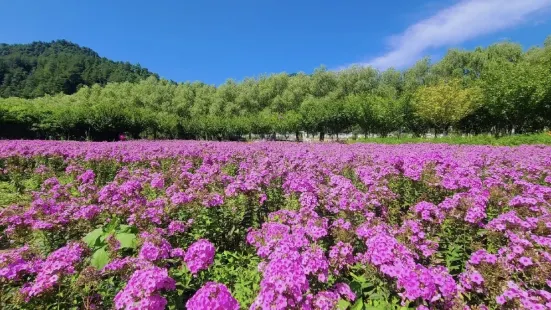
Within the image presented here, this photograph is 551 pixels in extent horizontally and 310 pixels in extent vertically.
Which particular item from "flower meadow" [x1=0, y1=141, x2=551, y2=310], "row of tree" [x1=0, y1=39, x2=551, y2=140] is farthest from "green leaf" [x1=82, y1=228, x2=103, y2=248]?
"row of tree" [x1=0, y1=39, x2=551, y2=140]

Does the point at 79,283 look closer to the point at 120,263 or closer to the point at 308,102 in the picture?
the point at 120,263

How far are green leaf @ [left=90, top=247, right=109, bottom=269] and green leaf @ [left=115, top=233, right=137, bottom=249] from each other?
0.29 m

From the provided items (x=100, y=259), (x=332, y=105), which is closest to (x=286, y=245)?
(x=100, y=259)

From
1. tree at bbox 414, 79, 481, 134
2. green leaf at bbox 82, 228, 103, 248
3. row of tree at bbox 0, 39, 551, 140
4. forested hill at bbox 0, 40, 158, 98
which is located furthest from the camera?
forested hill at bbox 0, 40, 158, 98

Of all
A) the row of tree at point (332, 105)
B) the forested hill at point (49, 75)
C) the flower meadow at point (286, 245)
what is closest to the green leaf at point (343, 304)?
the flower meadow at point (286, 245)

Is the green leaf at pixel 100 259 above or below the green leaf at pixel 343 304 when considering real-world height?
above

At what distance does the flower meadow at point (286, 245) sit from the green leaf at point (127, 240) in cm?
2

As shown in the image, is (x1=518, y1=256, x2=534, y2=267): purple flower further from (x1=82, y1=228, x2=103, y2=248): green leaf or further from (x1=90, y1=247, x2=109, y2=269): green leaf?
(x1=82, y1=228, x2=103, y2=248): green leaf

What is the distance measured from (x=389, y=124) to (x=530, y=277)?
46.0 metres

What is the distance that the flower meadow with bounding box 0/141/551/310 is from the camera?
9.41ft

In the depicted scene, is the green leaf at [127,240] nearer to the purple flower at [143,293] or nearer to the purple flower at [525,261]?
the purple flower at [143,293]

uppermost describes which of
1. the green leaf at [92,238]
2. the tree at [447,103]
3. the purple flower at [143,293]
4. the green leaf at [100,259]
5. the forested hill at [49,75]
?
the forested hill at [49,75]

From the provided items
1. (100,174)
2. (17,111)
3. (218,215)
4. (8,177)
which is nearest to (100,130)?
(17,111)

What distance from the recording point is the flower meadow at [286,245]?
2869 mm
